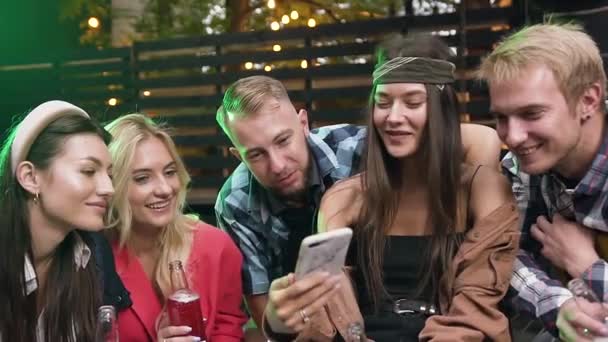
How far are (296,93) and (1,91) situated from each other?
3619 mm

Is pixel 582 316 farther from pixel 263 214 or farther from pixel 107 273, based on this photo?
pixel 107 273

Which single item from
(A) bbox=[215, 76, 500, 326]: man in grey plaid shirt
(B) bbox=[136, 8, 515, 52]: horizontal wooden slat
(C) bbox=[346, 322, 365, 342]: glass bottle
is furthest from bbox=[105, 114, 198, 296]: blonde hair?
(B) bbox=[136, 8, 515, 52]: horizontal wooden slat

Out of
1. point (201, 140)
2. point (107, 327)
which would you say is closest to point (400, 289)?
point (107, 327)

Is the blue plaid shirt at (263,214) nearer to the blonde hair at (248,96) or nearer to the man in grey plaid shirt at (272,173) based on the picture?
the man in grey plaid shirt at (272,173)

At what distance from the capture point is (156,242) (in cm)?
275

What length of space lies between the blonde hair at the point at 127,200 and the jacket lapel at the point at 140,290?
0.05 meters

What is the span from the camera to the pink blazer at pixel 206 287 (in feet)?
8.47

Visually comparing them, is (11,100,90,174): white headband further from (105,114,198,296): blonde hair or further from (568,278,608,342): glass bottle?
(568,278,608,342): glass bottle

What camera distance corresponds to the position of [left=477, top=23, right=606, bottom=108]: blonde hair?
79.5 inches

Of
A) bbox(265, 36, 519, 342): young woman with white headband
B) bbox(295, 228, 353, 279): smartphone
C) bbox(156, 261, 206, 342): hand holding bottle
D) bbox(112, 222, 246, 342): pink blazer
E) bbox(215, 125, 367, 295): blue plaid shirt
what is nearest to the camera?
bbox(295, 228, 353, 279): smartphone

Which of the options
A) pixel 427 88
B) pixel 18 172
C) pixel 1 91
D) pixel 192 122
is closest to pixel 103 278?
pixel 18 172

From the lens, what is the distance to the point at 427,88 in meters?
2.20

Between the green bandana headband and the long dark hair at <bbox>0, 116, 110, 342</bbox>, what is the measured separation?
3.25 feet

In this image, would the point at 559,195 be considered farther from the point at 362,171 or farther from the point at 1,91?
the point at 1,91
